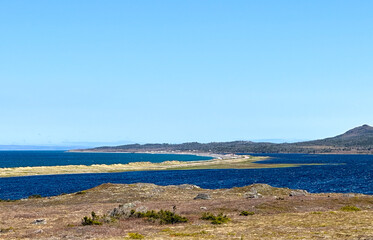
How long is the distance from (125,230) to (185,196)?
104 ft

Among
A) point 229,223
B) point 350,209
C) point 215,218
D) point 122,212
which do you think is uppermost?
point 122,212

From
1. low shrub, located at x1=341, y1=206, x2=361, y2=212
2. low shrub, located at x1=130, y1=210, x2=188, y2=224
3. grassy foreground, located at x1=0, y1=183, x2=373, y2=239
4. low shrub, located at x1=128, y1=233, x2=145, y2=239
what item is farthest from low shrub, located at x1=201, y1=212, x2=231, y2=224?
low shrub, located at x1=341, y1=206, x2=361, y2=212

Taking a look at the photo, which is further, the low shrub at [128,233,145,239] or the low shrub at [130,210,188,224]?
the low shrub at [130,210,188,224]

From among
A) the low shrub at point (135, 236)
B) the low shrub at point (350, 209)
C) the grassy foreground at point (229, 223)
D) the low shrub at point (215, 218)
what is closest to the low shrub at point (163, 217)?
the grassy foreground at point (229, 223)

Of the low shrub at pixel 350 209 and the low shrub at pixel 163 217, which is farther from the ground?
the low shrub at pixel 163 217

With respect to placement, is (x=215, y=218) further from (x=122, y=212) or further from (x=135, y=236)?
(x=135, y=236)

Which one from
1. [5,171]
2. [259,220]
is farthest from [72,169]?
[259,220]

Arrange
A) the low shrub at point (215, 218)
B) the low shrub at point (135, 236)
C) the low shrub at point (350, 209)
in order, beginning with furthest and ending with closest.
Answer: the low shrub at point (350, 209) → the low shrub at point (215, 218) → the low shrub at point (135, 236)

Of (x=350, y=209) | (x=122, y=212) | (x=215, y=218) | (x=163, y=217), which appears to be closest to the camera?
(x=215, y=218)

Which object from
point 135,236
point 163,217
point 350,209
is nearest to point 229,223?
point 163,217

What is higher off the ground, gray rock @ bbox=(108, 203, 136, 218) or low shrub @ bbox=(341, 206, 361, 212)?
gray rock @ bbox=(108, 203, 136, 218)

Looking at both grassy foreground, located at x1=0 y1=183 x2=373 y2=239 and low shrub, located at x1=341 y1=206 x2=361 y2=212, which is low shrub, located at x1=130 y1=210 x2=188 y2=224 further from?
low shrub, located at x1=341 y1=206 x2=361 y2=212

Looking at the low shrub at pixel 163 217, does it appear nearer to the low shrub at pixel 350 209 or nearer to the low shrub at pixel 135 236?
the low shrub at pixel 135 236

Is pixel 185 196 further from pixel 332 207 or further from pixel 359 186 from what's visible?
pixel 359 186
